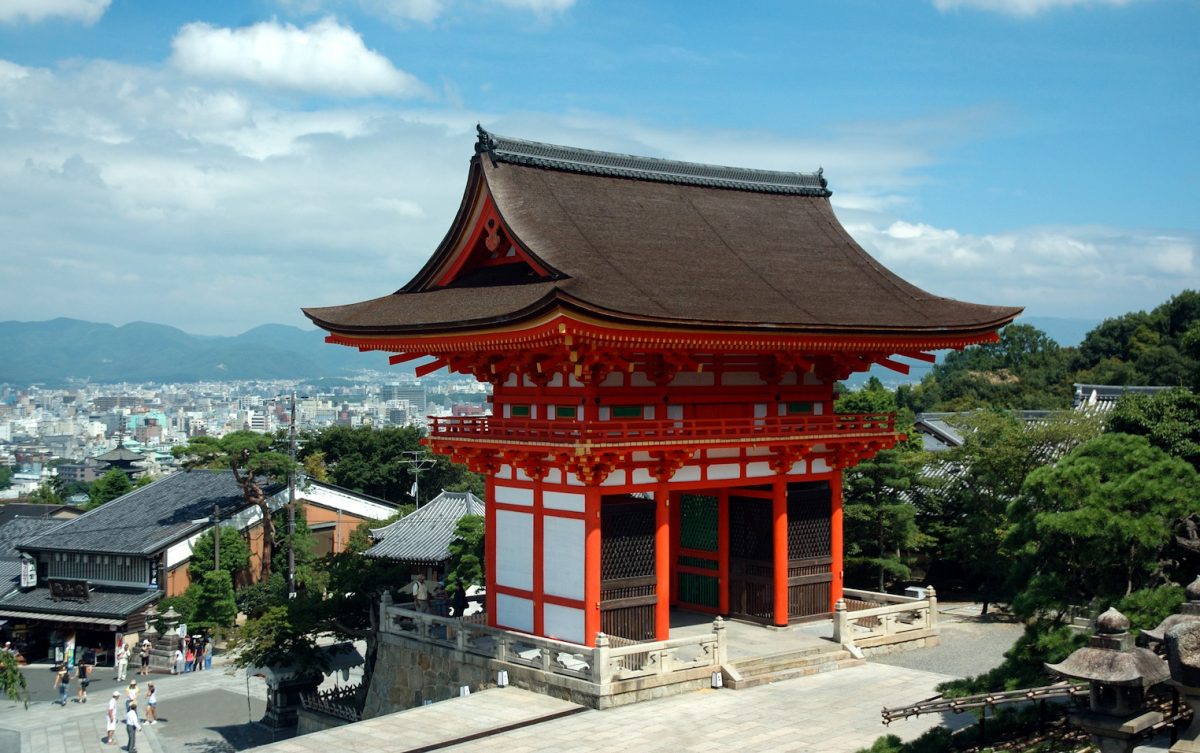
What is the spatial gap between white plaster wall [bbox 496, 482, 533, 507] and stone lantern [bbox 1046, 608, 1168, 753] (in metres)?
11.9

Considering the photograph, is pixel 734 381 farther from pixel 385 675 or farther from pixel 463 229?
pixel 385 675

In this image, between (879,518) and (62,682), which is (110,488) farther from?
(879,518)

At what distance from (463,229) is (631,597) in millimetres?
8015

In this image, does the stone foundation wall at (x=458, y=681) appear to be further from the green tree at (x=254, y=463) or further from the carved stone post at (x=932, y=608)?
the green tree at (x=254, y=463)

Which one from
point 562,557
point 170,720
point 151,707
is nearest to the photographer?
point 562,557

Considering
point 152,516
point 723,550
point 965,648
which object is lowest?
point 152,516

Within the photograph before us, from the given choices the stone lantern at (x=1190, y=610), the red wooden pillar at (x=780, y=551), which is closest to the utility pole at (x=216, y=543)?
the red wooden pillar at (x=780, y=551)

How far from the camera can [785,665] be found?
64.1ft

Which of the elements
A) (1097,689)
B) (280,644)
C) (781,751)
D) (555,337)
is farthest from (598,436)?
(280,644)

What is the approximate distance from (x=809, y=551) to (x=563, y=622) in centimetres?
558

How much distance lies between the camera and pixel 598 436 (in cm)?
1875

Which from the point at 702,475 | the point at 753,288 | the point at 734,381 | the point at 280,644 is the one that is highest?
the point at 753,288

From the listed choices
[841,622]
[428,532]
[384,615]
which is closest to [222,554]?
[428,532]

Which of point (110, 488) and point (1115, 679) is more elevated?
point (1115, 679)
